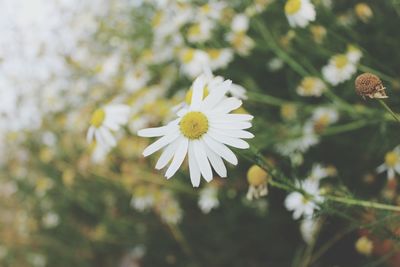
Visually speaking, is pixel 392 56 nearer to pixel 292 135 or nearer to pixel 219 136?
pixel 292 135

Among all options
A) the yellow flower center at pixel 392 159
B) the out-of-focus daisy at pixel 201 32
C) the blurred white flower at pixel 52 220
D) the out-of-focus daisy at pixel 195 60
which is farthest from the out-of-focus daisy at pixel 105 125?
the blurred white flower at pixel 52 220

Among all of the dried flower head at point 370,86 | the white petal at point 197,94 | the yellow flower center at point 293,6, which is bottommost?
the dried flower head at point 370,86

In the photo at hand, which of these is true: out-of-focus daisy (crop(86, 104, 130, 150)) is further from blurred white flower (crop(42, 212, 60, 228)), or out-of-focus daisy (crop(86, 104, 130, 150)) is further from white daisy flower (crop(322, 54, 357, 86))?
blurred white flower (crop(42, 212, 60, 228))

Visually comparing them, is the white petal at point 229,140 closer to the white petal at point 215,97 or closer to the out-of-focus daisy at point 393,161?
the white petal at point 215,97

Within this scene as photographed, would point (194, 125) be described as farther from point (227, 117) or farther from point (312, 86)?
point (312, 86)

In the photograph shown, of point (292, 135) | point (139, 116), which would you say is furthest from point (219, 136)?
point (139, 116)

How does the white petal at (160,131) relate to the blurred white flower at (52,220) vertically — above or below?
below
